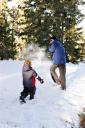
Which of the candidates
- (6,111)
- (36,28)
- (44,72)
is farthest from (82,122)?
(36,28)

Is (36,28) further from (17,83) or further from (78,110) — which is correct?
(78,110)

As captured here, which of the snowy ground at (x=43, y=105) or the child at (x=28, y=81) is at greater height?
the child at (x=28, y=81)

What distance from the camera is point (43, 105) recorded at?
39.2 ft

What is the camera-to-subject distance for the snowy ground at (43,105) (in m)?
10.2

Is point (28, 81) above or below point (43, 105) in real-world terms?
above

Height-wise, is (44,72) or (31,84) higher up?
(31,84)

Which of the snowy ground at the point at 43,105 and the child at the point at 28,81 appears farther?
the child at the point at 28,81

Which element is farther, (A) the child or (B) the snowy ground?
(A) the child

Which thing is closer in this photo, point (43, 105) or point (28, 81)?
point (43, 105)

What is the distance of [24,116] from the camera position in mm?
10672

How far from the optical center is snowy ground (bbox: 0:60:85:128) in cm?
1019

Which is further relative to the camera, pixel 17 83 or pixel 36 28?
pixel 36 28

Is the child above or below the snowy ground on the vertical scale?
above

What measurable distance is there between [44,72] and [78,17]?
22.4 m
